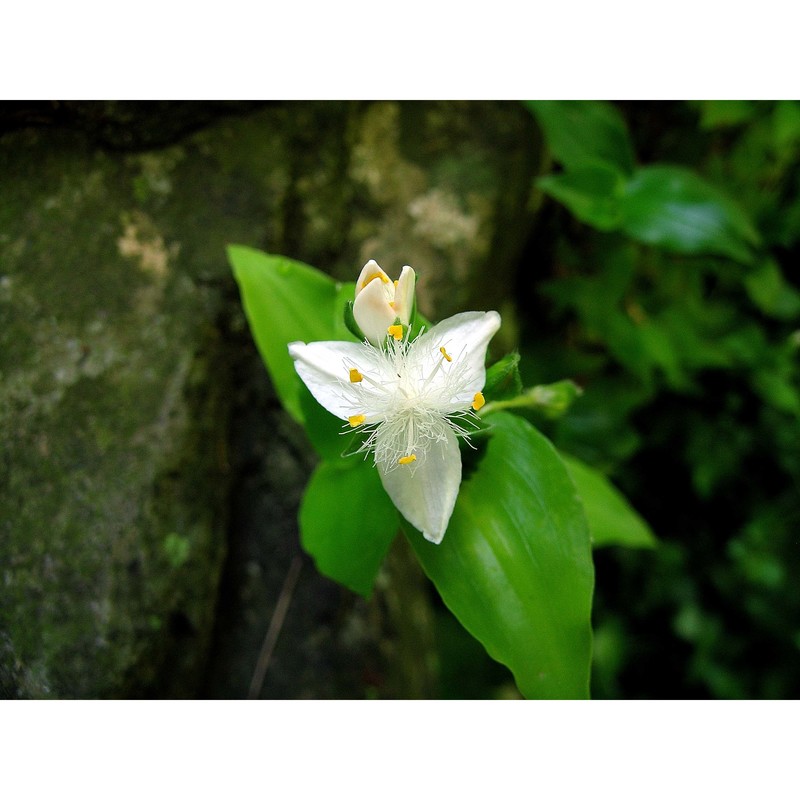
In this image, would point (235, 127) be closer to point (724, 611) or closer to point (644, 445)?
point (644, 445)

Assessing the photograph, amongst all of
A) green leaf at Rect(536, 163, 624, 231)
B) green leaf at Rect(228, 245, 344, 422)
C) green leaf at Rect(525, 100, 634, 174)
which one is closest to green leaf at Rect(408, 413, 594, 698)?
green leaf at Rect(228, 245, 344, 422)

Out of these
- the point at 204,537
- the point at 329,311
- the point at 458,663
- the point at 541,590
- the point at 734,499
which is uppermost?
the point at 329,311

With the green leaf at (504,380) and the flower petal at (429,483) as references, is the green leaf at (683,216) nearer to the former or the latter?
the green leaf at (504,380)

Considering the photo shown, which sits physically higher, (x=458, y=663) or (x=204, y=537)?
(x=204, y=537)

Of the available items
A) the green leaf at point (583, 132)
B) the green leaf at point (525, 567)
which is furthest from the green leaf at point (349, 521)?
the green leaf at point (583, 132)

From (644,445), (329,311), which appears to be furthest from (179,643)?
(644,445)

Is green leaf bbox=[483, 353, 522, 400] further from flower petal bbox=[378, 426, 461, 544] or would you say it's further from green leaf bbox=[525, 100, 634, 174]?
green leaf bbox=[525, 100, 634, 174]

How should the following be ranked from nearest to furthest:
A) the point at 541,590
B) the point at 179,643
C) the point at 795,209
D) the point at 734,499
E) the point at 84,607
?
the point at 541,590 → the point at 84,607 → the point at 179,643 → the point at 795,209 → the point at 734,499
